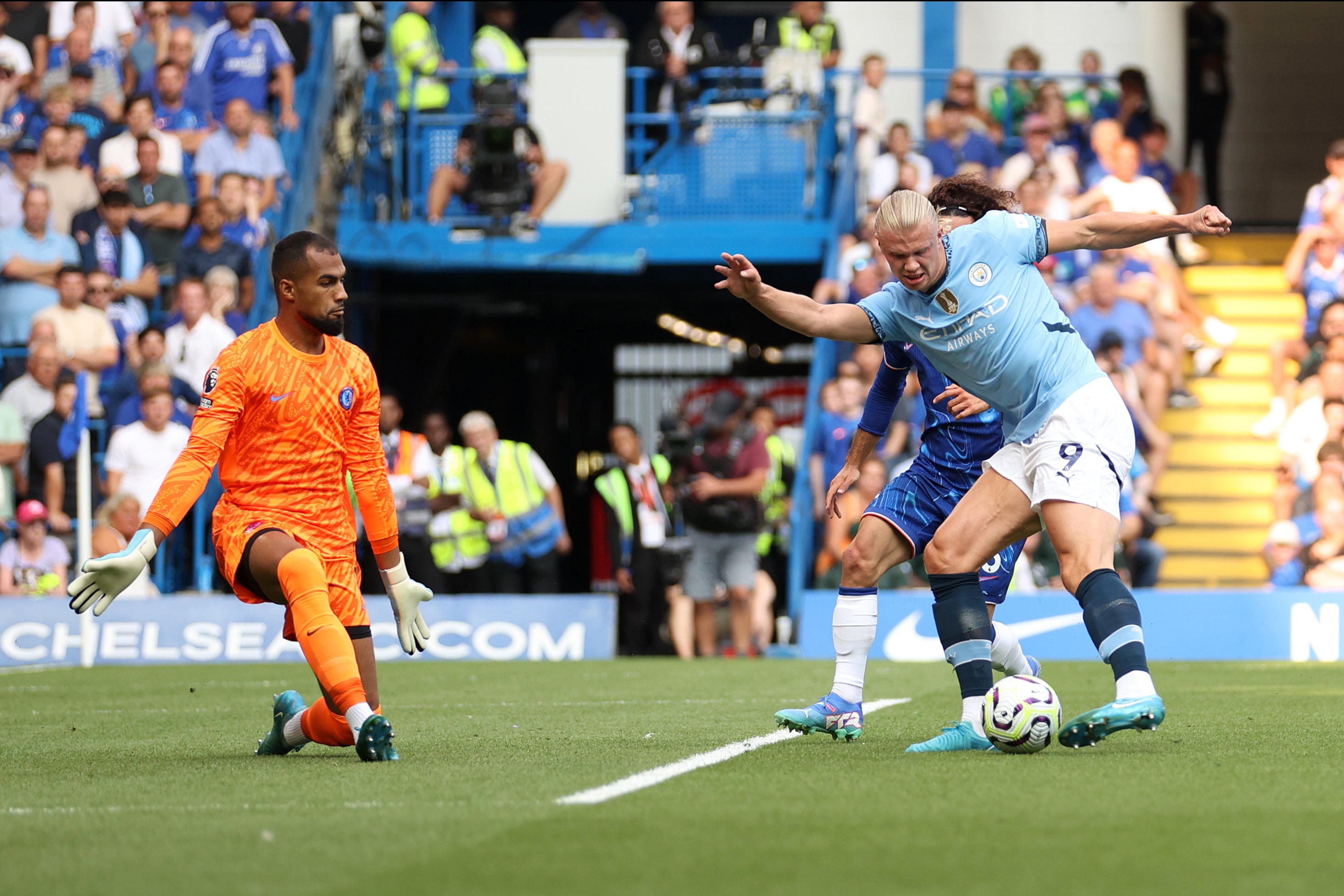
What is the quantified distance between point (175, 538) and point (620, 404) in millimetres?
11335

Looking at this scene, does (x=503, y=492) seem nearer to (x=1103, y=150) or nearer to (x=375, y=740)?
(x=1103, y=150)

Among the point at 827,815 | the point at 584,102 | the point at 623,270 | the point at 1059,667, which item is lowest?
the point at 1059,667

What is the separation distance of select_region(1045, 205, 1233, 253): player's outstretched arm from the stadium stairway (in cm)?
1064

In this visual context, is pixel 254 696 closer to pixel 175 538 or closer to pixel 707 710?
pixel 707 710

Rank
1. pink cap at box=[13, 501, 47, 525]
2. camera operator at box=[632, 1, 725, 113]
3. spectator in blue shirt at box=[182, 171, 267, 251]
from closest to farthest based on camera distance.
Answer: pink cap at box=[13, 501, 47, 525] → spectator in blue shirt at box=[182, 171, 267, 251] → camera operator at box=[632, 1, 725, 113]

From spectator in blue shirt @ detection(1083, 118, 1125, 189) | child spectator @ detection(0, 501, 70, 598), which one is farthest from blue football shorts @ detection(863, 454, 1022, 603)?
spectator in blue shirt @ detection(1083, 118, 1125, 189)

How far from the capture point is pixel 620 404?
2714 centimetres

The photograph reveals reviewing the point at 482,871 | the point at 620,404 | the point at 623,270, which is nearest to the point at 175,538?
the point at 623,270

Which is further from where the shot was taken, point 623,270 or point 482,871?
point 623,270

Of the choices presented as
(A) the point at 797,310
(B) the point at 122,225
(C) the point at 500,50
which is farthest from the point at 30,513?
(A) the point at 797,310

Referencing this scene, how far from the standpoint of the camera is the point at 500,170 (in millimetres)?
18641

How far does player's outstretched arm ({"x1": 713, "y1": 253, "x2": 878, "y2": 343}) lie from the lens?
643 cm

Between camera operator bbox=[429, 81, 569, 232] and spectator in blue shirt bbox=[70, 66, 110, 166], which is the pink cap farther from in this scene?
camera operator bbox=[429, 81, 569, 232]

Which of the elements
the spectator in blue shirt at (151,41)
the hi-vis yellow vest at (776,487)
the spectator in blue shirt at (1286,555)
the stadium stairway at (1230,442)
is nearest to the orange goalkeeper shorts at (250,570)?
the hi-vis yellow vest at (776,487)
